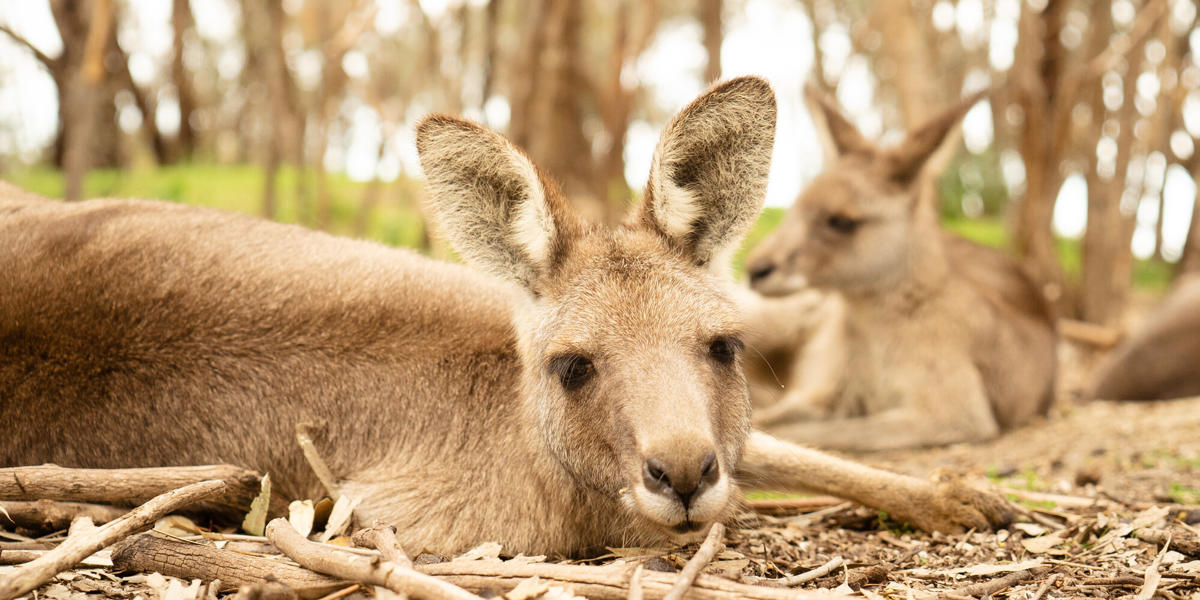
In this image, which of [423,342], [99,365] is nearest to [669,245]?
[423,342]

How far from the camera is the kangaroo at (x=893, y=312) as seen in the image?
293 inches

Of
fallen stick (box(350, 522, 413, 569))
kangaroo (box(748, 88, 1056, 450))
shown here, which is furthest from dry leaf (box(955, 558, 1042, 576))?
kangaroo (box(748, 88, 1056, 450))

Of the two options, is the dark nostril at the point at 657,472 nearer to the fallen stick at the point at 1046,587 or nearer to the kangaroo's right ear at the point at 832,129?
the fallen stick at the point at 1046,587

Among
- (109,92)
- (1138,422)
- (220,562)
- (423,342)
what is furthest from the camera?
(109,92)

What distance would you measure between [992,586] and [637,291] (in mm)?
1525

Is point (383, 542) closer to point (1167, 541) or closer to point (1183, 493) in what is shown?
point (1167, 541)

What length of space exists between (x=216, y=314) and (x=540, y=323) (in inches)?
50.6

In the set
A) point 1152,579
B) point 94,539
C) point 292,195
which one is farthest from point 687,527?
point 292,195

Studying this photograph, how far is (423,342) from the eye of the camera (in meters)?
4.27

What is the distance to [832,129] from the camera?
8062 mm

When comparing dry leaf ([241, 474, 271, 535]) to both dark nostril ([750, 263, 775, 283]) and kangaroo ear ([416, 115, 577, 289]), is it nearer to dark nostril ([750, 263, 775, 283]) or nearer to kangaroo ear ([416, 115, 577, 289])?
kangaroo ear ([416, 115, 577, 289])

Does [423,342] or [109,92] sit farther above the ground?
[109,92]

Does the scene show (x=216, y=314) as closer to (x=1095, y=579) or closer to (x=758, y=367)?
(x=1095, y=579)

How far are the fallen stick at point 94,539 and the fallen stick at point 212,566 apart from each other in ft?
0.52
